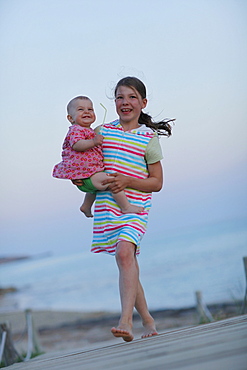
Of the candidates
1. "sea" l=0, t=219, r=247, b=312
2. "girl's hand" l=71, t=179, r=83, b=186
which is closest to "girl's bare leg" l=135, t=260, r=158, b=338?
"girl's hand" l=71, t=179, r=83, b=186

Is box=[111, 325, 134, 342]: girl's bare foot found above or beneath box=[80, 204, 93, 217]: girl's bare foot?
beneath

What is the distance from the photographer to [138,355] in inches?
90.1

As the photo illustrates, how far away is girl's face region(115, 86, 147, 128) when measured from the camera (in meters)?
→ 3.77

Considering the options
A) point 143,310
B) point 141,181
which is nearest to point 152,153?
point 141,181

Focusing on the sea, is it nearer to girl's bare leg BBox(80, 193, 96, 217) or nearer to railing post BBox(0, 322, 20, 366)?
railing post BBox(0, 322, 20, 366)

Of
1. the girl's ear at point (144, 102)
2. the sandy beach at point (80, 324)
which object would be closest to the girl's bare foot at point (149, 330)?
the girl's ear at point (144, 102)

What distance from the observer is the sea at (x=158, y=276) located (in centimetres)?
2386

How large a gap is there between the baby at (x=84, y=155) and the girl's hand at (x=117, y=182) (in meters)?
0.02

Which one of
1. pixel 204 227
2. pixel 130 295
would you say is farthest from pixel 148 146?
pixel 204 227

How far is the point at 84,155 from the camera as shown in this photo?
3.59 meters

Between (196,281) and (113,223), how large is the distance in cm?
2262

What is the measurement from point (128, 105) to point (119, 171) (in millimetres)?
401

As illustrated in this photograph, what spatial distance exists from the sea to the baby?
605 inches

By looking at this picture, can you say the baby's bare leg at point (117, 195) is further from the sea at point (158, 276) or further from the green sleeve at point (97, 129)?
the sea at point (158, 276)
